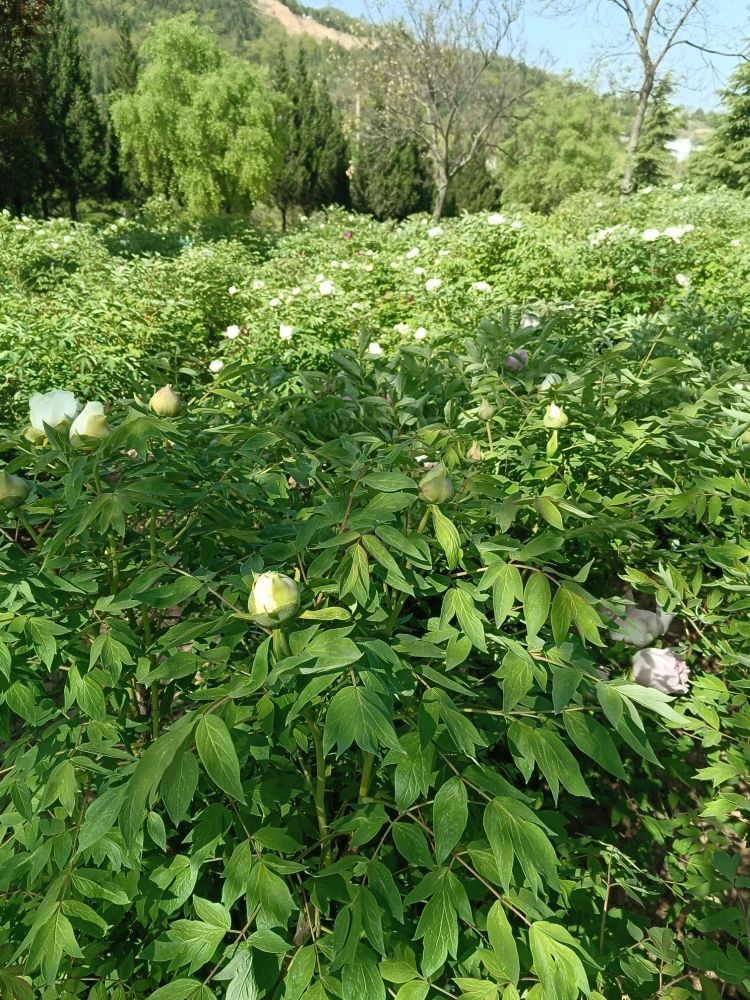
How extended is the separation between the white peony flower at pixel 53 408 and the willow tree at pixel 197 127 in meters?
25.4

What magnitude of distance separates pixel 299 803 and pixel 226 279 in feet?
16.9

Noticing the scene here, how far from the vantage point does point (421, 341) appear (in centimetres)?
346

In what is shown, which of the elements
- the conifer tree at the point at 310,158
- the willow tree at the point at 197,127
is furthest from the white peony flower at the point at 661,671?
the conifer tree at the point at 310,158

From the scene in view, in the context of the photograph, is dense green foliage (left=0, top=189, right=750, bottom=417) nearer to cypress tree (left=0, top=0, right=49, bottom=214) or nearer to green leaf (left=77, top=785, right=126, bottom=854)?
green leaf (left=77, top=785, right=126, bottom=854)

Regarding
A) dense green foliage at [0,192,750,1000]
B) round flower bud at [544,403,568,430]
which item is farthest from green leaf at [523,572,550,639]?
round flower bud at [544,403,568,430]

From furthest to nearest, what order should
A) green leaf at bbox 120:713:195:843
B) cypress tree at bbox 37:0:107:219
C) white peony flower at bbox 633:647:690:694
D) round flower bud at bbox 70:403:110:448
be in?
1. cypress tree at bbox 37:0:107:219
2. white peony flower at bbox 633:647:690:694
3. round flower bud at bbox 70:403:110:448
4. green leaf at bbox 120:713:195:843

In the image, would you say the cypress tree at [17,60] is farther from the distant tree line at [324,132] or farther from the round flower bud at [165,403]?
the round flower bud at [165,403]

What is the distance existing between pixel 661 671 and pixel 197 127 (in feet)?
91.1

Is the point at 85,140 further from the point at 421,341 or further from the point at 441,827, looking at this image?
the point at 441,827

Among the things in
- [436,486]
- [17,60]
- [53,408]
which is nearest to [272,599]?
[436,486]

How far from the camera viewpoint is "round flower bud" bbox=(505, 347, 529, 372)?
73.9 inches

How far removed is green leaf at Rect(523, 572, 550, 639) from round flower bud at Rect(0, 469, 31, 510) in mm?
849

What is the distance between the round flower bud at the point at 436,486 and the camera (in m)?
0.98

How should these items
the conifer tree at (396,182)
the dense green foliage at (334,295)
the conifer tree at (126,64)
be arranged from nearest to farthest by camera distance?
the dense green foliage at (334,295) < the conifer tree at (396,182) < the conifer tree at (126,64)
